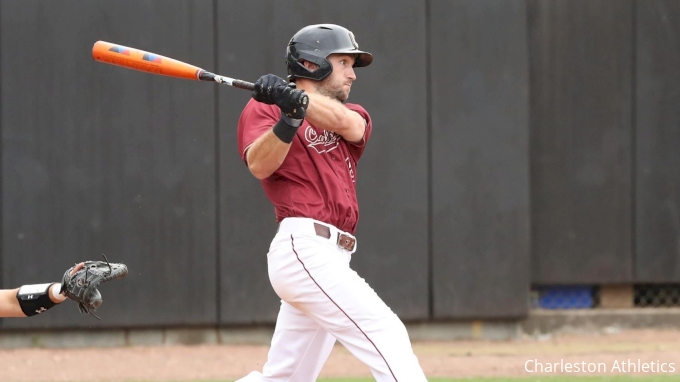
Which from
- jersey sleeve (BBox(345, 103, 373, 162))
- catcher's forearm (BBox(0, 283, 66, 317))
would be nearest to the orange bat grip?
jersey sleeve (BBox(345, 103, 373, 162))

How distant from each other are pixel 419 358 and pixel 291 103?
153 inches

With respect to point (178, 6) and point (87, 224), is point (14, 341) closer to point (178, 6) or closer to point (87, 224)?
point (87, 224)

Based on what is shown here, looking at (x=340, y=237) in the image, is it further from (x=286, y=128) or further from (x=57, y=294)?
(x=57, y=294)

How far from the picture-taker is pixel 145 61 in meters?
4.38

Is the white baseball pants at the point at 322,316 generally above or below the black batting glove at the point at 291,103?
below

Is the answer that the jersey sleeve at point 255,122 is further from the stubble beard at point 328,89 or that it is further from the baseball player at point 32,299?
the baseball player at point 32,299

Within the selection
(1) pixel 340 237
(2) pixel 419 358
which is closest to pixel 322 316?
(1) pixel 340 237

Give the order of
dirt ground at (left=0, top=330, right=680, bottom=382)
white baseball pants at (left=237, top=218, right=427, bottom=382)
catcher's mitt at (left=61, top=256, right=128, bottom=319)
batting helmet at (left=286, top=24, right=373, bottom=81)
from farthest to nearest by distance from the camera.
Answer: dirt ground at (left=0, top=330, right=680, bottom=382) < batting helmet at (left=286, top=24, right=373, bottom=81) < catcher's mitt at (left=61, top=256, right=128, bottom=319) < white baseball pants at (left=237, top=218, right=427, bottom=382)

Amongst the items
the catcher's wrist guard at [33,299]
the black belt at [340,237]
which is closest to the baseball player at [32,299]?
the catcher's wrist guard at [33,299]

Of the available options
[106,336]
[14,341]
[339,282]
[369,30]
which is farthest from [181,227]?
[339,282]

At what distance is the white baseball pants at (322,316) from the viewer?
3814 mm

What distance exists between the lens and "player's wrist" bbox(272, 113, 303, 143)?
3.90 meters

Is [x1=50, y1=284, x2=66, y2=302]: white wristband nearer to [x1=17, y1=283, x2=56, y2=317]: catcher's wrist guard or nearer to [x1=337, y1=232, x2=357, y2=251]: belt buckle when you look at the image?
[x1=17, y1=283, x2=56, y2=317]: catcher's wrist guard

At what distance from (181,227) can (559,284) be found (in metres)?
3.23
